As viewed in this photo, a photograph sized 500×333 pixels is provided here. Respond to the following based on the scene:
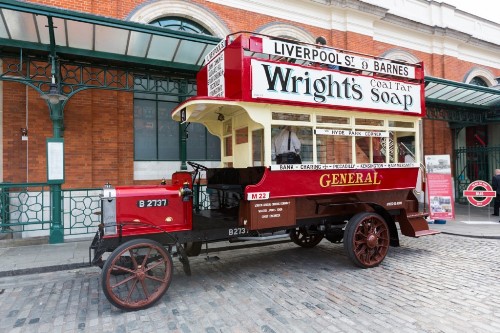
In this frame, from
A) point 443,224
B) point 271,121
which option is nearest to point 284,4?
point 271,121

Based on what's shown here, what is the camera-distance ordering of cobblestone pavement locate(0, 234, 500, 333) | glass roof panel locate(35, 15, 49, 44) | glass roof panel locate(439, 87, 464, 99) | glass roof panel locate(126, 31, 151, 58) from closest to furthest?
1. cobblestone pavement locate(0, 234, 500, 333)
2. glass roof panel locate(35, 15, 49, 44)
3. glass roof panel locate(126, 31, 151, 58)
4. glass roof panel locate(439, 87, 464, 99)

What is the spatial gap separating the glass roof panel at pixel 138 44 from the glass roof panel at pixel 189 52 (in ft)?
2.62

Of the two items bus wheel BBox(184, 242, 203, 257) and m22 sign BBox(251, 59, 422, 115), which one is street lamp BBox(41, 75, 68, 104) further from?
m22 sign BBox(251, 59, 422, 115)

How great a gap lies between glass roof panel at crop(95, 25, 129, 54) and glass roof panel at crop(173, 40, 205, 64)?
51.9 inches

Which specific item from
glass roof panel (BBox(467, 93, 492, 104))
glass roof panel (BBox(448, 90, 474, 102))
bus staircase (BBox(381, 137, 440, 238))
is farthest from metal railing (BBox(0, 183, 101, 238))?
glass roof panel (BBox(467, 93, 492, 104))

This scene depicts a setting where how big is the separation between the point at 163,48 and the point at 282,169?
514cm

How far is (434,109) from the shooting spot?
42.5ft

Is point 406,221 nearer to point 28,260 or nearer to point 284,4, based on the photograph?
point 28,260

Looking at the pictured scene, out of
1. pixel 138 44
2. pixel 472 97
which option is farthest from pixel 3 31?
pixel 472 97

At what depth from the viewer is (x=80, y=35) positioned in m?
7.14

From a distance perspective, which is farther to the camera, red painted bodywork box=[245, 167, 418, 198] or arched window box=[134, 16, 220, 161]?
arched window box=[134, 16, 220, 161]

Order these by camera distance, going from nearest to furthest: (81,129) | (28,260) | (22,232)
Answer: (28,260) < (22,232) < (81,129)

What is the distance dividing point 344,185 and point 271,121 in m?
1.74

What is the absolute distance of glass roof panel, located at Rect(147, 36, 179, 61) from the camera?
770cm
